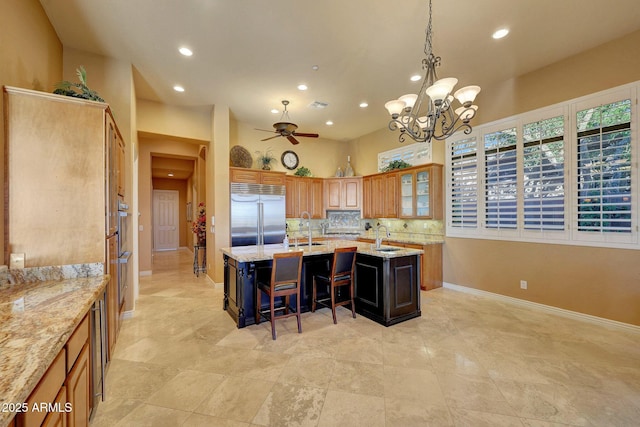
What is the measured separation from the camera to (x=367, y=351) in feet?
9.25

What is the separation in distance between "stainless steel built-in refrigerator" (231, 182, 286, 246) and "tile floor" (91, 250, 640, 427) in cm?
196

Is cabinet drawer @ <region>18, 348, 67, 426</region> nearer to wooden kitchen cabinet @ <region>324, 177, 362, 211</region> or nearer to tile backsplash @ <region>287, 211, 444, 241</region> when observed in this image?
tile backsplash @ <region>287, 211, 444, 241</region>

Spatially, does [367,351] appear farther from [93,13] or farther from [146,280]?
[146,280]

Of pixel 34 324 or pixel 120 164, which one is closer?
pixel 34 324

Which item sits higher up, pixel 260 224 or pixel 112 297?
pixel 260 224

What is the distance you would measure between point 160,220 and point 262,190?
736cm

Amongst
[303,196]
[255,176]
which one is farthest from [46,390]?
[303,196]

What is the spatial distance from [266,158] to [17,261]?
452 cm

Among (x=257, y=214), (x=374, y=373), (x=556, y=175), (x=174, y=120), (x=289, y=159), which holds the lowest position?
(x=374, y=373)

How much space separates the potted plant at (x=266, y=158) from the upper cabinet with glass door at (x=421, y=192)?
2856mm

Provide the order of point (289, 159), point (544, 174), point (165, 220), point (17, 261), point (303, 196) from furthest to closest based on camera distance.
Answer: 1. point (165, 220)
2. point (289, 159)
3. point (303, 196)
4. point (544, 174)
5. point (17, 261)

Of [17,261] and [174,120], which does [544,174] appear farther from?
[174,120]

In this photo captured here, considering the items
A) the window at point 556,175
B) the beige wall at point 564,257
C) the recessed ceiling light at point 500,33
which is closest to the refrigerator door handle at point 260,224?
the window at point 556,175

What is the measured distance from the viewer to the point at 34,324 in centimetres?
128
